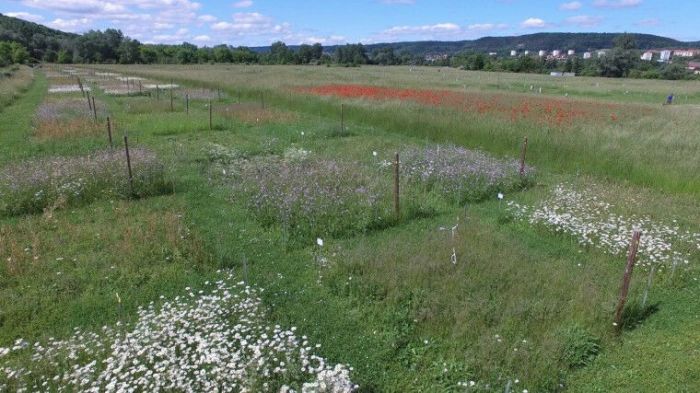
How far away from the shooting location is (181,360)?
16.1 feet

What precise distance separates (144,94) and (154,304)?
33576 millimetres

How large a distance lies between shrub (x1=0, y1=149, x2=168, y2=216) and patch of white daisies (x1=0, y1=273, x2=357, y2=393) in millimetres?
5982

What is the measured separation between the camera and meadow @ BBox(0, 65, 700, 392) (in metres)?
5.19

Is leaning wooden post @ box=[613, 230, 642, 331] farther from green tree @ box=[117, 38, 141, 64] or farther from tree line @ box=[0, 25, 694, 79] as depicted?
green tree @ box=[117, 38, 141, 64]

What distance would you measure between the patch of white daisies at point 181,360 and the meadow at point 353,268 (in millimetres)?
32

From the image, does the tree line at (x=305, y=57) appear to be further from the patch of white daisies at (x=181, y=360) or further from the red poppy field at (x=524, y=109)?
the patch of white daisies at (x=181, y=360)

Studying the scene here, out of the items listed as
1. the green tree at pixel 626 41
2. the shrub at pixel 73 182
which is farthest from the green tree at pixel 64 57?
the green tree at pixel 626 41

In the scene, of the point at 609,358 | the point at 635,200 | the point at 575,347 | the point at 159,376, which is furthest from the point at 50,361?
the point at 635,200

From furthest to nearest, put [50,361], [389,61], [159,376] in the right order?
1. [389,61]
2. [50,361]
3. [159,376]

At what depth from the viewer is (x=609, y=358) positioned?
5543 mm

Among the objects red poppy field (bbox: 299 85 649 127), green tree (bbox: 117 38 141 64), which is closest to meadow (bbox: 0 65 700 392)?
red poppy field (bbox: 299 85 649 127)

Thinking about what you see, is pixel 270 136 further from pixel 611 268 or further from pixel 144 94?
pixel 144 94

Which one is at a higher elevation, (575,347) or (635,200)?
(635,200)

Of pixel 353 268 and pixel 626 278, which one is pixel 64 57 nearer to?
pixel 353 268
